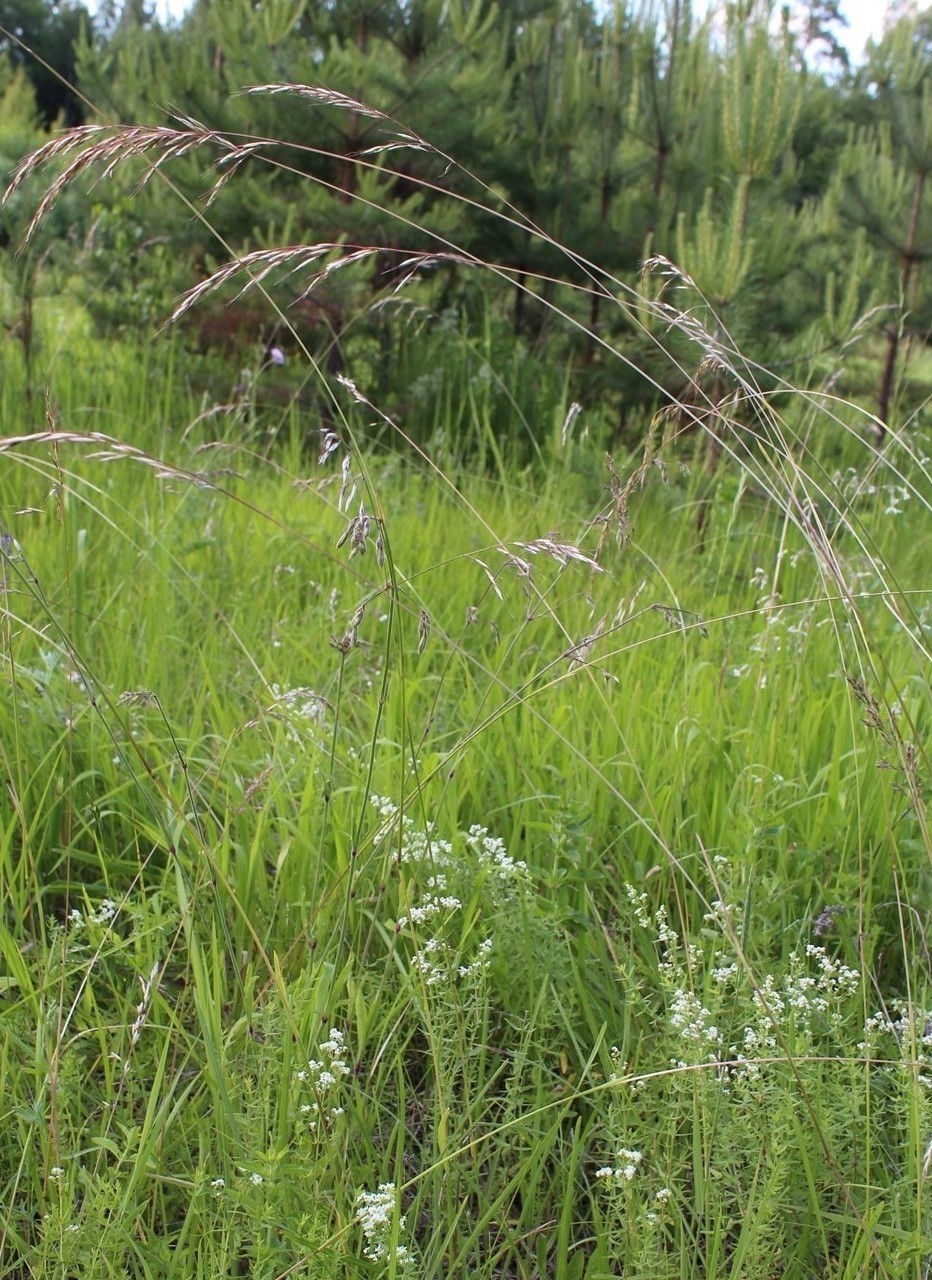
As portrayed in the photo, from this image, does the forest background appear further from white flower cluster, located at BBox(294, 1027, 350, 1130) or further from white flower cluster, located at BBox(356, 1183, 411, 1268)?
white flower cluster, located at BBox(356, 1183, 411, 1268)

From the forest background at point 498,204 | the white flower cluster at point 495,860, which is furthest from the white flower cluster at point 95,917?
the forest background at point 498,204

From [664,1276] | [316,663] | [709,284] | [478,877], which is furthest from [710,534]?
[664,1276]

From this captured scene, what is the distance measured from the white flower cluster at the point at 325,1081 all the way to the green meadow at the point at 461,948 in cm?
1

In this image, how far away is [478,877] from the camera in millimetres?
1592

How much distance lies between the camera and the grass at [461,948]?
1214 mm

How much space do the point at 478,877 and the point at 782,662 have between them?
1.07 m

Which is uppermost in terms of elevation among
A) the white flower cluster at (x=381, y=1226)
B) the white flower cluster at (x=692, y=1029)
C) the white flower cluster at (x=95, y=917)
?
the white flower cluster at (x=692, y=1029)

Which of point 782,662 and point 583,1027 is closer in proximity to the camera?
point 583,1027

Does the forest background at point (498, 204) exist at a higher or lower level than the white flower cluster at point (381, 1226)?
higher

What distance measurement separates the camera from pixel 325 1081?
1.19m

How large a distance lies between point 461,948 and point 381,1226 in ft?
1.38

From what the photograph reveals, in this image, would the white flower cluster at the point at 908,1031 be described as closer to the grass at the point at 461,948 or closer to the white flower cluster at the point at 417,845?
the grass at the point at 461,948

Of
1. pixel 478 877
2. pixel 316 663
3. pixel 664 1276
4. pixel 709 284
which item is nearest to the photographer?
pixel 664 1276

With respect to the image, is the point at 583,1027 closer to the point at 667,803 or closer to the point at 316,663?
the point at 667,803
